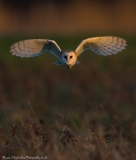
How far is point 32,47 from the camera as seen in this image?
430 centimetres

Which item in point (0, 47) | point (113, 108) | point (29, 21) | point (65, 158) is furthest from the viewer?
point (29, 21)

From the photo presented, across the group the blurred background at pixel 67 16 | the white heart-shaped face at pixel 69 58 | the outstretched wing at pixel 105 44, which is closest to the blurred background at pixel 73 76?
the blurred background at pixel 67 16

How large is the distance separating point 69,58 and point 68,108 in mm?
5219

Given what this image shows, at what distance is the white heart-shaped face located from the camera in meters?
3.91

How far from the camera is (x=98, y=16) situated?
23.0 meters

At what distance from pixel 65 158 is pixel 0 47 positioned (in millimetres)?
14748

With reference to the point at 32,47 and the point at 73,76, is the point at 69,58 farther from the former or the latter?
the point at 73,76

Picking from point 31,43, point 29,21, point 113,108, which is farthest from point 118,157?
point 29,21

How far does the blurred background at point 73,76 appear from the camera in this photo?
541 cm

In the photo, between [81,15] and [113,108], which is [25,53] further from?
[81,15]

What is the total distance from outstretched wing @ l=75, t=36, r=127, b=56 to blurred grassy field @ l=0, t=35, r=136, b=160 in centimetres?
63

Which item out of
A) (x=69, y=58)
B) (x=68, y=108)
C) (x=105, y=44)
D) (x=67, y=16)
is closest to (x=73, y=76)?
(x=68, y=108)

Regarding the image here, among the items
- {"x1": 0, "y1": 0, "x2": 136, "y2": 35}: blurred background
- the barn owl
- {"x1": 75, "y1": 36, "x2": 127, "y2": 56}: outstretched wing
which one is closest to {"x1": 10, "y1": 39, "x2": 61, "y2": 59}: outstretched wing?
the barn owl

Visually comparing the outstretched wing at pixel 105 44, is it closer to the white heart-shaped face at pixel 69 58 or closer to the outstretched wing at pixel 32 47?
the outstretched wing at pixel 32 47
